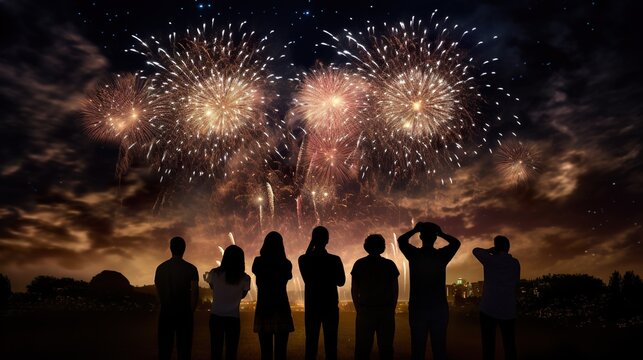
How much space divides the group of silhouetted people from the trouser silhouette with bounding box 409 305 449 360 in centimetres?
1

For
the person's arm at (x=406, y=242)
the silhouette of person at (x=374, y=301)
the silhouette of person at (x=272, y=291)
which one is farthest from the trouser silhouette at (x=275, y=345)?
the person's arm at (x=406, y=242)

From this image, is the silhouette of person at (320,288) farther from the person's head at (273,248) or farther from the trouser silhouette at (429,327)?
the trouser silhouette at (429,327)

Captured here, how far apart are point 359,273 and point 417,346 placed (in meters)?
1.28

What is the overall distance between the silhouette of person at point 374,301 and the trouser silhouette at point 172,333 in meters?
2.80

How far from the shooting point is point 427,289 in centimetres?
734

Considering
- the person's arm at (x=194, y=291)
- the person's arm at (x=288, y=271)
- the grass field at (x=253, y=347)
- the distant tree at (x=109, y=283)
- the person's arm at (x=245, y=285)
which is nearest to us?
the person's arm at (x=288, y=271)

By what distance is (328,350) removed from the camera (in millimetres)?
7570

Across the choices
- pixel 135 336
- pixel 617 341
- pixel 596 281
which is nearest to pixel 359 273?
pixel 617 341

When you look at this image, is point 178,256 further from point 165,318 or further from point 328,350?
point 328,350

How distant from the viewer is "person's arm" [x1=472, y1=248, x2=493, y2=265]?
832 centimetres

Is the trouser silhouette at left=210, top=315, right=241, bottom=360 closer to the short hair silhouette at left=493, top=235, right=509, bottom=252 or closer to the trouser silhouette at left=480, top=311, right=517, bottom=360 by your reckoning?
the trouser silhouette at left=480, top=311, right=517, bottom=360

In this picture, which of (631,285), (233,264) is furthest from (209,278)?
(631,285)

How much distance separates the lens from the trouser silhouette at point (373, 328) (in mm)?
7441

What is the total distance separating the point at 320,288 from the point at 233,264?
4.71 feet
